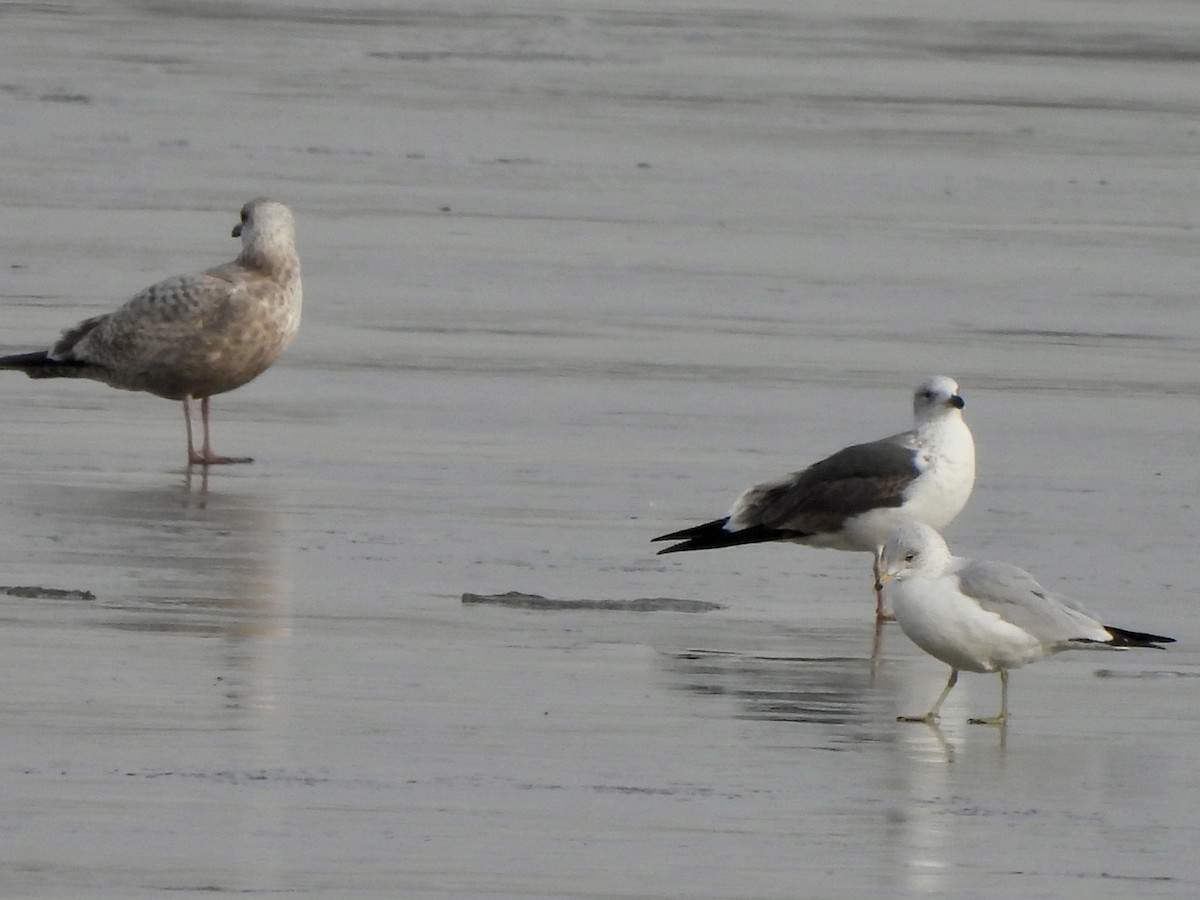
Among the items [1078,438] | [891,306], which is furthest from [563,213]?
[1078,438]

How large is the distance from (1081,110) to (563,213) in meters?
7.20

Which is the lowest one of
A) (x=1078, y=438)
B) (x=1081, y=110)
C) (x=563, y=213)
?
(x=1078, y=438)

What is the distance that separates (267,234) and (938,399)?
3.54m

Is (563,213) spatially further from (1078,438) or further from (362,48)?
(362,48)

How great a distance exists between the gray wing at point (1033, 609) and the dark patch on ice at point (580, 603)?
122 centimetres

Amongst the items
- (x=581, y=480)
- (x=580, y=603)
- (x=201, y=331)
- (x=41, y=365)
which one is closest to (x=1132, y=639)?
(x=580, y=603)

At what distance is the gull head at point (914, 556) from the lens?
24.8 ft

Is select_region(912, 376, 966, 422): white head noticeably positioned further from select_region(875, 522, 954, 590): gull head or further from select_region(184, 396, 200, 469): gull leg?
select_region(184, 396, 200, 469): gull leg

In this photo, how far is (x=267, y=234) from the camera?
1193 cm

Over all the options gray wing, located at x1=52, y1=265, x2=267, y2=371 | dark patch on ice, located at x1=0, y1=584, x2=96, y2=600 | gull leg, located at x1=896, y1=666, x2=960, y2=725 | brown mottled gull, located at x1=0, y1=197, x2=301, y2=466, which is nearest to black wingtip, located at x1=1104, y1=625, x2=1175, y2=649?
gull leg, located at x1=896, y1=666, x2=960, y2=725

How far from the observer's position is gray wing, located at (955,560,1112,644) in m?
7.36

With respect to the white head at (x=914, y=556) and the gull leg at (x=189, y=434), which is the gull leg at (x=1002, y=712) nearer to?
the white head at (x=914, y=556)

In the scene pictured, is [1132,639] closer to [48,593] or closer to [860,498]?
[860,498]

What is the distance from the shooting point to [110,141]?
20000mm
